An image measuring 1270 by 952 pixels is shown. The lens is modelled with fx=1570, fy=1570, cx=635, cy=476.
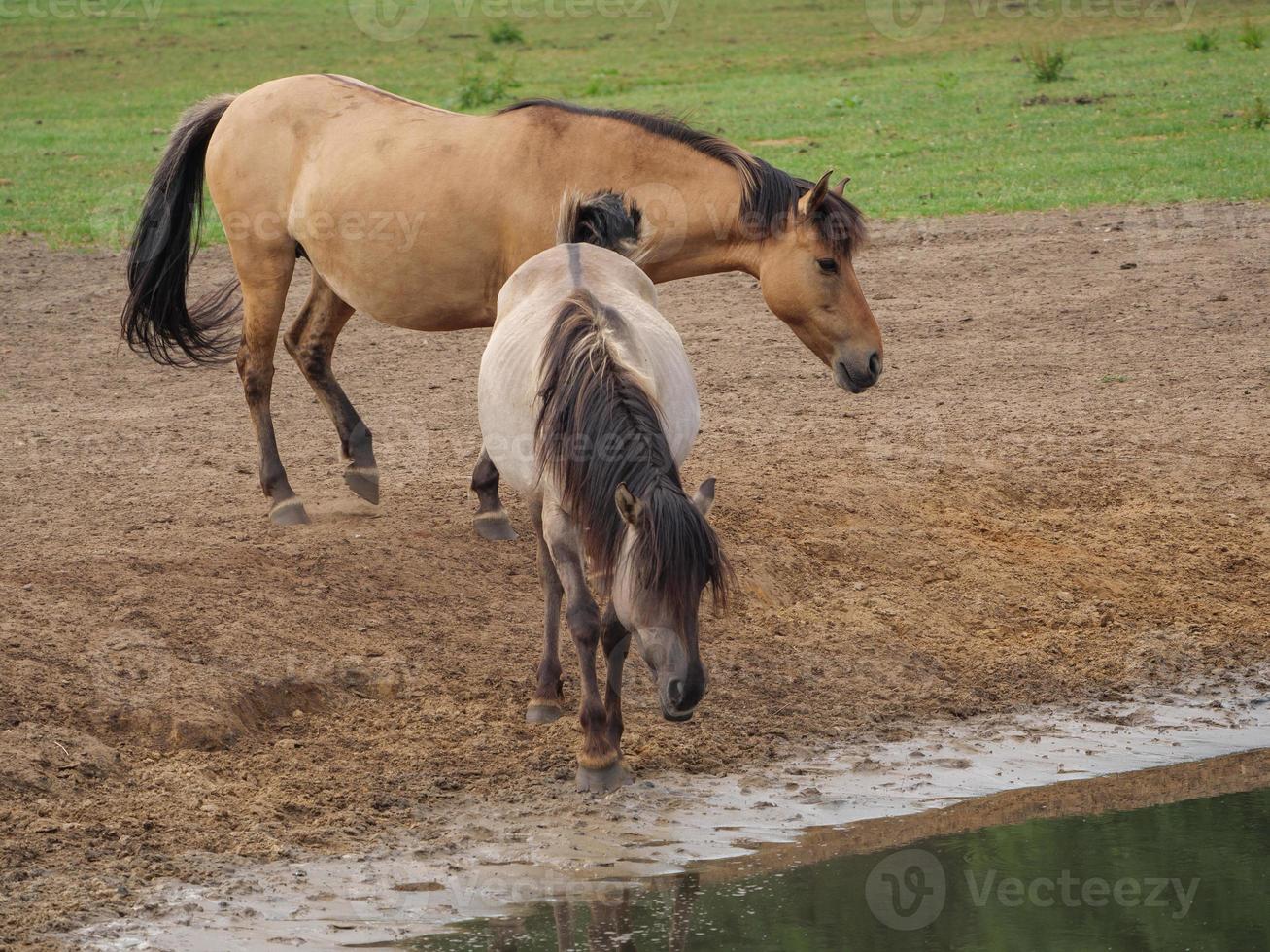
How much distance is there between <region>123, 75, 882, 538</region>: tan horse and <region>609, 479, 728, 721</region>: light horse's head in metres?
2.28

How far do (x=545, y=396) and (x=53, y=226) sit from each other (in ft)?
34.1

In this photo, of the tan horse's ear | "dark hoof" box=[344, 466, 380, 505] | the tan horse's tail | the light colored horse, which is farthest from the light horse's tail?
the tan horse's ear

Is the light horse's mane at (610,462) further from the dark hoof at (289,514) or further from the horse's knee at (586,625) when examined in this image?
the dark hoof at (289,514)

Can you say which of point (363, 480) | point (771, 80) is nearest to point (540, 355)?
point (363, 480)

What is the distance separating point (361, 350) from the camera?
10477 mm

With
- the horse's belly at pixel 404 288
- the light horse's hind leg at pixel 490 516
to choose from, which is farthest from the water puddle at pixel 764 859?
the horse's belly at pixel 404 288

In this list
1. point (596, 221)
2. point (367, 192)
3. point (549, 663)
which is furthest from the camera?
point (367, 192)

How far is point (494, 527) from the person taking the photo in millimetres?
7043

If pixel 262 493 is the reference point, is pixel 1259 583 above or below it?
below

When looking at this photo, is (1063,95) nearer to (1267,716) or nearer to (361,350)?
(361,350)

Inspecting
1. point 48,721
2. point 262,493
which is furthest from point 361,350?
point 48,721

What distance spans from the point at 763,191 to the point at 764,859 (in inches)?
118

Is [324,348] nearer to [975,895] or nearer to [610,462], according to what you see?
[610,462]

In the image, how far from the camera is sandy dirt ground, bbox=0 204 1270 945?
5176 mm
